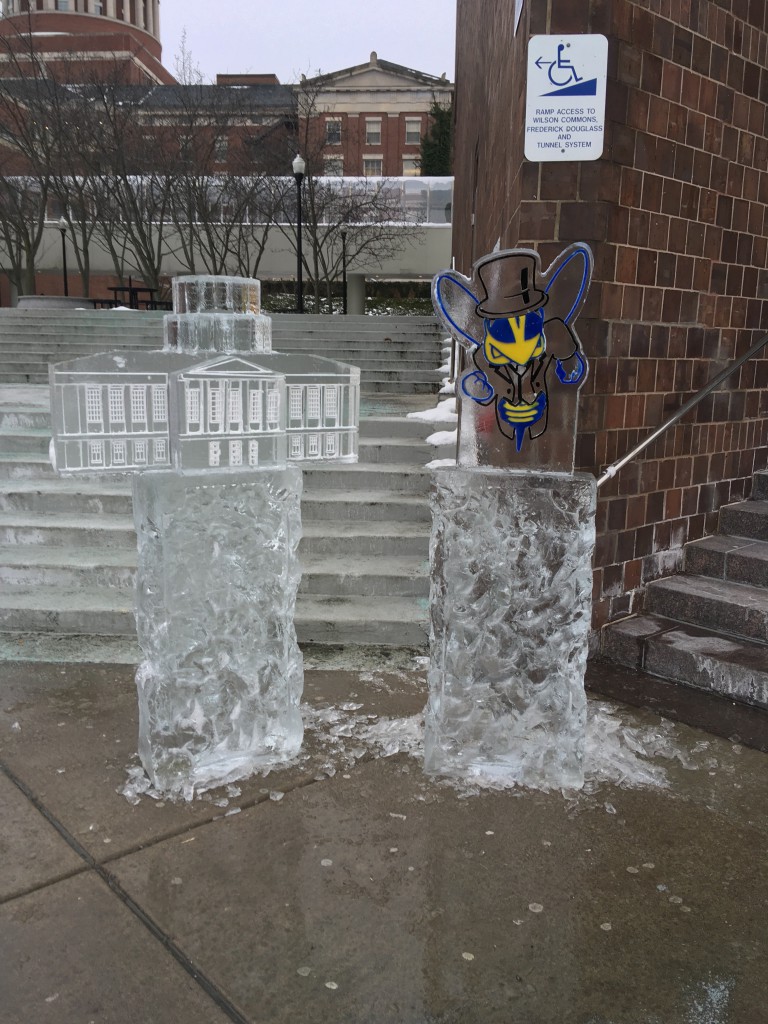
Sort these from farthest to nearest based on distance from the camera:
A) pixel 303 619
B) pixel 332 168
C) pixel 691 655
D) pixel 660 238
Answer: pixel 332 168
pixel 303 619
pixel 660 238
pixel 691 655

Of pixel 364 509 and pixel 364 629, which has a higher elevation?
pixel 364 509

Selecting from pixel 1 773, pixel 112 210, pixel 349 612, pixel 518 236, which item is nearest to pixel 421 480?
pixel 349 612

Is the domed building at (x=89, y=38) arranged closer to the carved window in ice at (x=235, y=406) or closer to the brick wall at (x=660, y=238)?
the brick wall at (x=660, y=238)

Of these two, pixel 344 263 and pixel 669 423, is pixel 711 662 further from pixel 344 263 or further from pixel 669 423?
pixel 344 263

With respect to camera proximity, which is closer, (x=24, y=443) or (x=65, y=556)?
(x=65, y=556)

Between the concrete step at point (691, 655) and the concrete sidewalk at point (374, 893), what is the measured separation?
60cm

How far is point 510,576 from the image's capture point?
310cm

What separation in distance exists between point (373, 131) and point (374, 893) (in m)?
49.0

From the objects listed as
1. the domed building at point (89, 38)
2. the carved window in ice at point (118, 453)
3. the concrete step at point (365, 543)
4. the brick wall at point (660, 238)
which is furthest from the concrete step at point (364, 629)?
the domed building at point (89, 38)

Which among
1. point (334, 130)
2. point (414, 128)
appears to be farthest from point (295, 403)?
point (414, 128)

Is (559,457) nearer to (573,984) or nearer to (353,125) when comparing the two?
(573,984)

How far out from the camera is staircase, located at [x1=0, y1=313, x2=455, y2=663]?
4.42 m

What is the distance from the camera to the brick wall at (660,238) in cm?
400

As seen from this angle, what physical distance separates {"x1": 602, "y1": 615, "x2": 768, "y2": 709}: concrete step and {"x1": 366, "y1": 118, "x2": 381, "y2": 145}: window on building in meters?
46.6
